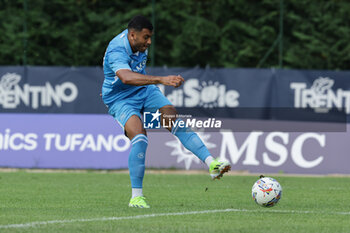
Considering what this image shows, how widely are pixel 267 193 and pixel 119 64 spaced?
2.15 metres

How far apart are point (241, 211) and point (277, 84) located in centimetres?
1327

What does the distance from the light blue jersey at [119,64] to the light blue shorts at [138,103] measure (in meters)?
0.07

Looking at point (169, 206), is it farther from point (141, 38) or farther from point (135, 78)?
point (141, 38)

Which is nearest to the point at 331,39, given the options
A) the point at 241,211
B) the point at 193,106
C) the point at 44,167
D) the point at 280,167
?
the point at 193,106

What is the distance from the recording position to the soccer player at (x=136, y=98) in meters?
8.96

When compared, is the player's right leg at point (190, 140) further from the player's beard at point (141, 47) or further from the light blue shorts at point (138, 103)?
the player's beard at point (141, 47)

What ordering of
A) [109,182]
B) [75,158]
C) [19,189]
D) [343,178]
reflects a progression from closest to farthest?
[19,189] < [109,182] < [343,178] < [75,158]

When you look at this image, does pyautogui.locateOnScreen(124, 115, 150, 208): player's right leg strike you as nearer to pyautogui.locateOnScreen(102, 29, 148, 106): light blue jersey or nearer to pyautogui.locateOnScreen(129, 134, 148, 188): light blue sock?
pyautogui.locateOnScreen(129, 134, 148, 188): light blue sock

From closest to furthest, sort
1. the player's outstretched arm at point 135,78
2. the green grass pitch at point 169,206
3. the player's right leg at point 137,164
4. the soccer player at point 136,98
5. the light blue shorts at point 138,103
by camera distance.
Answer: the green grass pitch at point 169,206 < the player's outstretched arm at point 135,78 < the soccer player at point 136,98 < the player's right leg at point 137,164 < the light blue shorts at point 138,103

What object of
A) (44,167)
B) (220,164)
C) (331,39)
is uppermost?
(331,39)

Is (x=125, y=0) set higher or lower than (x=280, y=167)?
higher

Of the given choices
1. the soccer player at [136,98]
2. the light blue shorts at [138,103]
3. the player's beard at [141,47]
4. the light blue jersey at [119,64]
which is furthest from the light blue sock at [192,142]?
the player's beard at [141,47]

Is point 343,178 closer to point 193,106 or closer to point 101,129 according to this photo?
point 101,129

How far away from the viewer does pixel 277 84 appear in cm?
2175
